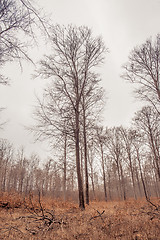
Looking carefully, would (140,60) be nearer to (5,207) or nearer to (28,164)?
(5,207)

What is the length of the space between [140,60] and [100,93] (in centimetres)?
463

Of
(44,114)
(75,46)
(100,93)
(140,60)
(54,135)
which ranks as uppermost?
(140,60)

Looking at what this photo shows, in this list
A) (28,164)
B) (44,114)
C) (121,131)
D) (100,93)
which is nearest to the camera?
(44,114)

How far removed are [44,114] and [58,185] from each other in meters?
37.7

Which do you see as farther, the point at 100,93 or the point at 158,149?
the point at 158,149

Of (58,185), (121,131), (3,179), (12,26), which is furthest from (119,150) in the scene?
(3,179)

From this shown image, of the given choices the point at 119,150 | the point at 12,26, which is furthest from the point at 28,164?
the point at 12,26

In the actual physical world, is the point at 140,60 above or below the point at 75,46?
above

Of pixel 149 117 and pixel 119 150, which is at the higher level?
pixel 149 117

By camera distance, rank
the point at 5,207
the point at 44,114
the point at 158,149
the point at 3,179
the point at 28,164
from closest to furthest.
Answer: the point at 44,114 < the point at 5,207 < the point at 158,149 < the point at 3,179 < the point at 28,164

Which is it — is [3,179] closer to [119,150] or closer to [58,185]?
[58,185]

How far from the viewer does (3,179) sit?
33.8m

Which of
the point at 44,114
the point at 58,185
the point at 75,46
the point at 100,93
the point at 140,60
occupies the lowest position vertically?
the point at 58,185

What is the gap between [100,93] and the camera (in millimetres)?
9664
